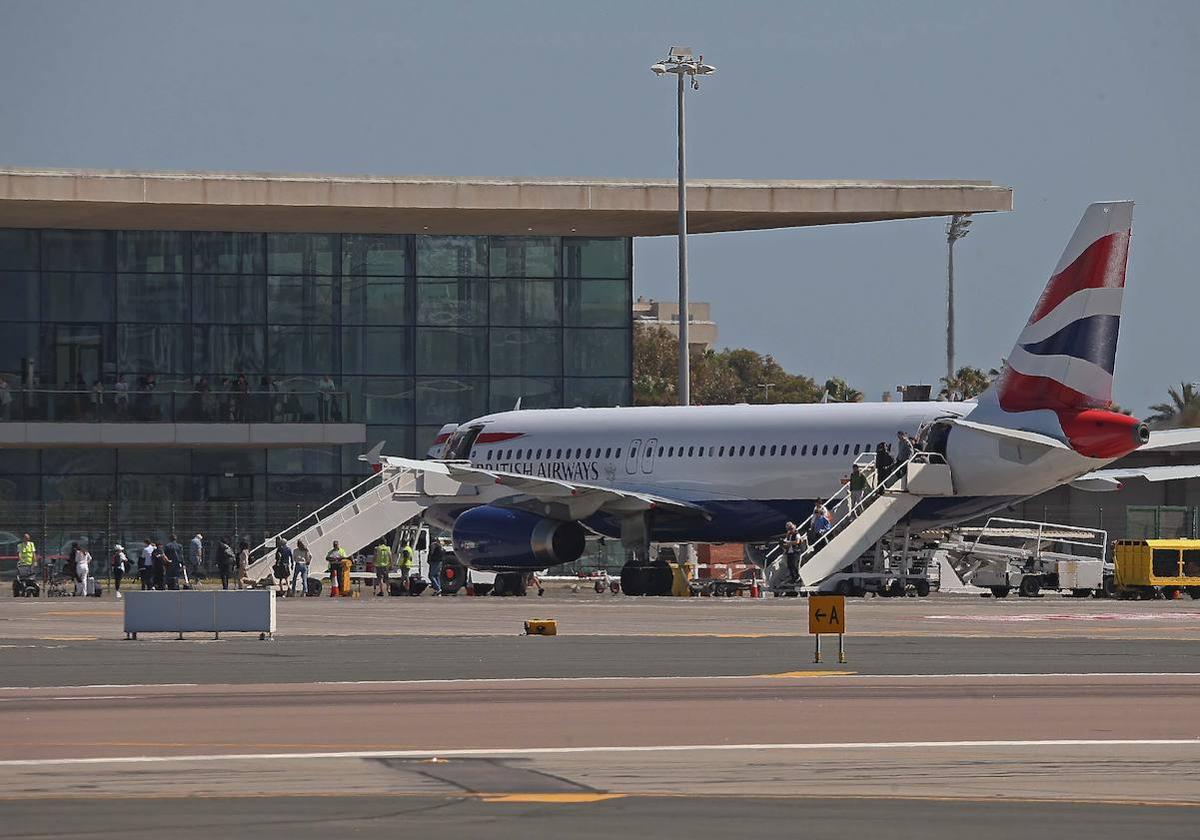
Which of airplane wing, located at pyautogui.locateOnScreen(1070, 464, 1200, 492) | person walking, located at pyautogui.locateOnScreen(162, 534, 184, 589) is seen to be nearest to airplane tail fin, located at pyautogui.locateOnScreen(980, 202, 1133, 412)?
airplane wing, located at pyautogui.locateOnScreen(1070, 464, 1200, 492)

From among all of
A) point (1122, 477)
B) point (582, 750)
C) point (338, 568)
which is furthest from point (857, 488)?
point (582, 750)

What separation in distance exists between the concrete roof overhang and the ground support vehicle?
16.8 meters

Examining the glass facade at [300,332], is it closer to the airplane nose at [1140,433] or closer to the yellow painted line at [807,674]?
the airplane nose at [1140,433]

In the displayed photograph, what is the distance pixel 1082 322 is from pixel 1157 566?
5.19 m

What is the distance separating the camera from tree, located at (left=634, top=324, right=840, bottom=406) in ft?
472

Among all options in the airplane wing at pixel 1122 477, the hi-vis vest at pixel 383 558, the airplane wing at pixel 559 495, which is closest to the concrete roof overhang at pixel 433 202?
the hi-vis vest at pixel 383 558

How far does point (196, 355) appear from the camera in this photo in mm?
64625

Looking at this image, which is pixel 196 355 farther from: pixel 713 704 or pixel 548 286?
pixel 713 704

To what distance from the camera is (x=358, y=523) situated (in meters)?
53.0

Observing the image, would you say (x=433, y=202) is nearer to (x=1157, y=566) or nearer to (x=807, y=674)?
(x=1157, y=566)

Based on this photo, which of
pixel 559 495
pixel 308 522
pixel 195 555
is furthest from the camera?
pixel 308 522

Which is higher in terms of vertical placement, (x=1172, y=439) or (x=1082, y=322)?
(x=1082, y=322)

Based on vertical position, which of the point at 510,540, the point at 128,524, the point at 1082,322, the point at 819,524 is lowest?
the point at 510,540

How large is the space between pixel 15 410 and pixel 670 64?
21.0 meters
